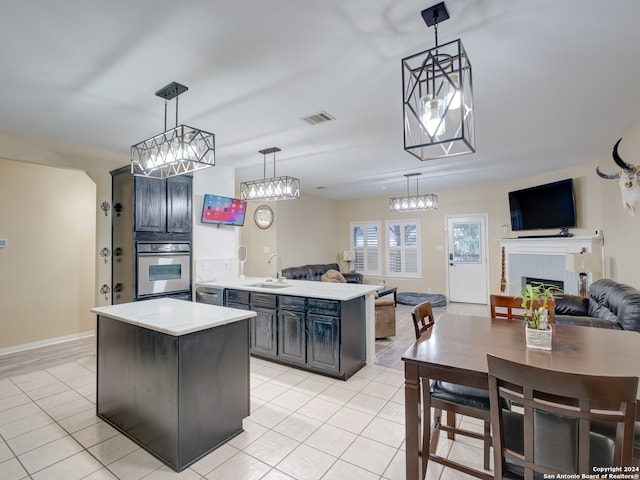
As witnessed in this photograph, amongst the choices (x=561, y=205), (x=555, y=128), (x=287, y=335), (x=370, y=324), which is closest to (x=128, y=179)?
(x=287, y=335)

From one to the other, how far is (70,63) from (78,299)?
3966 millimetres

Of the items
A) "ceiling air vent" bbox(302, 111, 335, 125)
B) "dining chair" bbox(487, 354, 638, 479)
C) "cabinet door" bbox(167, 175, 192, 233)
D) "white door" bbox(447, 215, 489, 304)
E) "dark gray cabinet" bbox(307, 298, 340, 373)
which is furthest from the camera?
"white door" bbox(447, 215, 489, 304)

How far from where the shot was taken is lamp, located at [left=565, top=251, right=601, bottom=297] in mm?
4263

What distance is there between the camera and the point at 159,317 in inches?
89.6

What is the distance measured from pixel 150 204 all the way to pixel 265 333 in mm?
2122

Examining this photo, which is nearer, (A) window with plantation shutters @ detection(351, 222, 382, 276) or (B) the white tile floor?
(B) the white tile floor

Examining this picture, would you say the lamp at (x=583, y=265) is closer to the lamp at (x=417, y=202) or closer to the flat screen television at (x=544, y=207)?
the flat screen television at (x=544, y=207)

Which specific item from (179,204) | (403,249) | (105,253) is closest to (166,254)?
(179,204)

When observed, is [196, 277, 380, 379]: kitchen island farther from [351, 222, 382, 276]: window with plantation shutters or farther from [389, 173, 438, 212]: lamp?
[351, 222, 382, 276]: window with plantation shutters

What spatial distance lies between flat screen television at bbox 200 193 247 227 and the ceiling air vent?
2.13m

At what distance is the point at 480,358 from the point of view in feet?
5.09

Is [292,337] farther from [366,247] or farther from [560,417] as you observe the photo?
[366,247]

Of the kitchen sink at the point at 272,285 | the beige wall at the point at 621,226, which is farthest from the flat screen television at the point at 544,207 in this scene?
the kitchen sink at the point at 272,285

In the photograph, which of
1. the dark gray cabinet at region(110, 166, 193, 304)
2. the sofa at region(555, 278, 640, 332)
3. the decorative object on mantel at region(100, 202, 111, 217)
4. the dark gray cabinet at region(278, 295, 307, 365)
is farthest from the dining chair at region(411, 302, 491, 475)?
the decorative object on mantel at region(100, 202, 111, 217)
